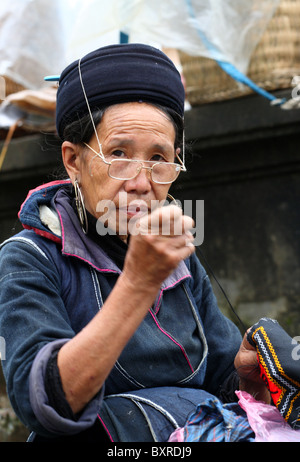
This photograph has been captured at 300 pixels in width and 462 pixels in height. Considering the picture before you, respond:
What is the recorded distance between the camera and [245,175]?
3752mm

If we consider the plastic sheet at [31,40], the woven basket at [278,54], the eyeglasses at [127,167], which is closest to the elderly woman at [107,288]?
the eyeglasses at [127,167]

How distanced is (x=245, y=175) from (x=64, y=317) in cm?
232

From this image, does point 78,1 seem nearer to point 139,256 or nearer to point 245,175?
point 245,175

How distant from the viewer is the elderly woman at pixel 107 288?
54.7 inches

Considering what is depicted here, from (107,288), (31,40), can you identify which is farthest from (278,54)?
(107,288)

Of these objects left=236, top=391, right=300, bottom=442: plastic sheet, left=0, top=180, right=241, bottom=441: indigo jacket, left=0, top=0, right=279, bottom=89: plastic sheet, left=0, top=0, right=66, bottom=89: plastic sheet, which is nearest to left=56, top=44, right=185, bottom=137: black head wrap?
left=0, top=180, right=241, bottom=441: indigo jacket

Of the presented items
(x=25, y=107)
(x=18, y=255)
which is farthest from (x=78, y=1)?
(x=18, y=255)

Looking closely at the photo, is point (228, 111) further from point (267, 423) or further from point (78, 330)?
point (267, 423)

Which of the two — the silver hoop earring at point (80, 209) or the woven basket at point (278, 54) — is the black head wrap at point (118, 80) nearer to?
the silver hoop earring at point (80, 209)

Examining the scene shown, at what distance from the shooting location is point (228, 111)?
3674 millimetres

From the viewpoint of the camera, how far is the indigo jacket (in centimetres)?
145

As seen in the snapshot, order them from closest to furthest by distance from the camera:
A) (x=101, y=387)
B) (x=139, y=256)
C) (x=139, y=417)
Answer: (x=139, y=256) < (x=101, y=387) < (x=139, y=417)

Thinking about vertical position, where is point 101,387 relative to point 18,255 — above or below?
below

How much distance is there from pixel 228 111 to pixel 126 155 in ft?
6.55
